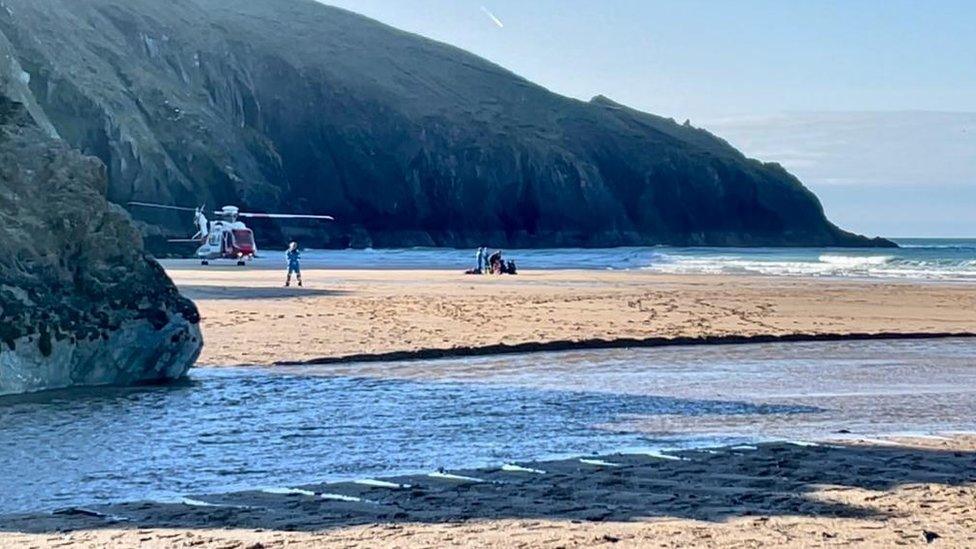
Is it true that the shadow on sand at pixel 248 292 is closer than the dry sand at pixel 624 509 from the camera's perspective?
No

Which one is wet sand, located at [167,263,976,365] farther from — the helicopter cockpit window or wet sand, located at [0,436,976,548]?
the helicopter cockpit window

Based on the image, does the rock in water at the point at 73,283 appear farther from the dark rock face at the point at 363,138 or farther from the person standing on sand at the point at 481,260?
the dark rock face at the point at 363,138

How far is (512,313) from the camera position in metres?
22.6

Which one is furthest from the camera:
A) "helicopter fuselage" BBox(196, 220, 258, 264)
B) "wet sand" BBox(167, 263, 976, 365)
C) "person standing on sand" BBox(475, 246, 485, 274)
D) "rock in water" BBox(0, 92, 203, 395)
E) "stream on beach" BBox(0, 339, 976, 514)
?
"helicopter fuselage" BBox(196, 220, 258, 264)

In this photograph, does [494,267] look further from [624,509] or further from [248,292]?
[624,509]

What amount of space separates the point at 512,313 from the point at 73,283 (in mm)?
11778

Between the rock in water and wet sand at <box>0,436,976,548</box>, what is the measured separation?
16.2 ft

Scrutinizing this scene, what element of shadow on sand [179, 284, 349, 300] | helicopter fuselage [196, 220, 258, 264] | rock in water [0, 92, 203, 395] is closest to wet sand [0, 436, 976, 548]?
rock in water [0, 92, 203, 395]

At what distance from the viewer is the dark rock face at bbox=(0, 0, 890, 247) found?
82438 millimetres

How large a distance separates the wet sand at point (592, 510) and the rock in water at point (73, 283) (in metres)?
4.93

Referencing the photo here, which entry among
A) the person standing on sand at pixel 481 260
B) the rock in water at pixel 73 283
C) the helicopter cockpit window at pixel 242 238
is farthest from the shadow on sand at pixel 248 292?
the helicopter cockpit window at pixel 242 238

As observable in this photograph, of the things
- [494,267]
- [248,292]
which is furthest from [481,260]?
[248,292]

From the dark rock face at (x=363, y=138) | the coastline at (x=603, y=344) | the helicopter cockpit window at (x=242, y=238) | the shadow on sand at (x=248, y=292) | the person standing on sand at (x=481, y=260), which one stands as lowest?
the coastline at (x=603, y=344)

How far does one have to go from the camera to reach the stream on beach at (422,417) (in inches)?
306
